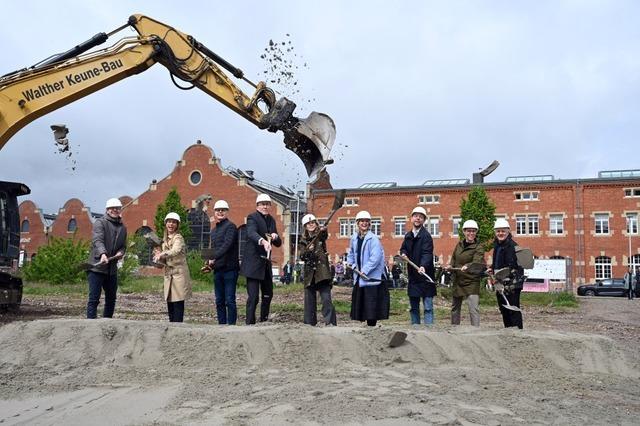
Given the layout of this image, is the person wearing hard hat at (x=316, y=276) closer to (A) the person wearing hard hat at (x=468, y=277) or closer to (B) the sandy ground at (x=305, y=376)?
(B) the sandy ground at (x=305, y=376)

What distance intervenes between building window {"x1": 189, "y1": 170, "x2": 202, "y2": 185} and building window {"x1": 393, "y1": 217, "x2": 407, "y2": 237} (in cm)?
1871

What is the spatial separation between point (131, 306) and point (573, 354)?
44.5 feet

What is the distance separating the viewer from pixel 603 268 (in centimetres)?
4700

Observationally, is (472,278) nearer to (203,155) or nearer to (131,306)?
(131,306)

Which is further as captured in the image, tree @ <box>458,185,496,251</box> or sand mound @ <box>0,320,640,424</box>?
tree @ <box>458,185,496,251</box>

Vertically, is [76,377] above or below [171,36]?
below

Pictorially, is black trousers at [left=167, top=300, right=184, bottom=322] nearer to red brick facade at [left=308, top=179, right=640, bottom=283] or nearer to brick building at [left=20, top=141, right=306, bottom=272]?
red brick facade at [left=308, top=179, right=640, bottom=283]

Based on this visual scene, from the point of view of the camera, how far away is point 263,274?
29.3 feet

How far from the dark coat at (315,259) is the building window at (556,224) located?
43.3 meters

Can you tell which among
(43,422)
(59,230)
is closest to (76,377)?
(43,422)

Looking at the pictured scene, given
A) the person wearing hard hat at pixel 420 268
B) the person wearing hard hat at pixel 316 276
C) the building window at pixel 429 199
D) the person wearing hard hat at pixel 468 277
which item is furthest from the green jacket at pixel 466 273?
the building window at pixel 429 199

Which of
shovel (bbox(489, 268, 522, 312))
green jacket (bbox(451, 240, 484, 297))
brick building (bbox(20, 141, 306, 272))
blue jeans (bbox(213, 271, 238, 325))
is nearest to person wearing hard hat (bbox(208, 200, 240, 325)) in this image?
blue jeans (bbox(213, 271, 238, 325))

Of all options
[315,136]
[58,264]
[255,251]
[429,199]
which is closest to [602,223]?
[429,199]

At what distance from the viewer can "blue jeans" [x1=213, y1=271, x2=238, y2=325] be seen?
8.96m
